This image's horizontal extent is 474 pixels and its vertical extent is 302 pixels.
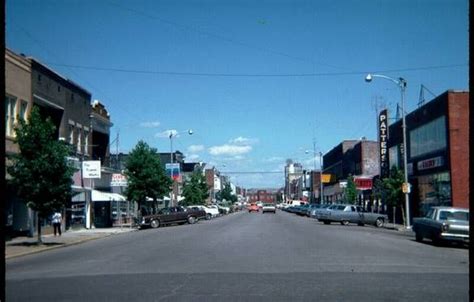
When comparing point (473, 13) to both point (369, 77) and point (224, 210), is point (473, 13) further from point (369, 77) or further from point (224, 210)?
point (224, 210)

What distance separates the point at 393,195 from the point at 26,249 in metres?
28.6

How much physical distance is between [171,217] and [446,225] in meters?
29.1

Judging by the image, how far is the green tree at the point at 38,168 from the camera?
1100 inches

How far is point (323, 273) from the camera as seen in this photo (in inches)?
579

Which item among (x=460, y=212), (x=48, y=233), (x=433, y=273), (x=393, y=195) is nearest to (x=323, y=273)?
(x=433, y=273)

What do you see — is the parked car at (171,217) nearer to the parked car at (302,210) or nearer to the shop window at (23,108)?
the shop window at (23,108)

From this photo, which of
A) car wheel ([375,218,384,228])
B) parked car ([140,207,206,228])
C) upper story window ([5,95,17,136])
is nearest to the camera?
upper story window ([5,95,17,136])

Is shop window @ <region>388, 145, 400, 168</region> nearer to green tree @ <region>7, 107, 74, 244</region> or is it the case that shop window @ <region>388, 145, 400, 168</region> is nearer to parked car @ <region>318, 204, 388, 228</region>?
parked car @ <region>318, 204, 388, 228</region>

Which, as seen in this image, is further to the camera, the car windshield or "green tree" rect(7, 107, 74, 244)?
"green tree" rect(7, 107, 74, 244)

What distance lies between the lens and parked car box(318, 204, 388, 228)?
47.7 metres

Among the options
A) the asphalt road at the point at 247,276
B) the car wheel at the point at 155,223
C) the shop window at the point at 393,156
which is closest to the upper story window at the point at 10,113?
the asphalt road at the point at 247,276

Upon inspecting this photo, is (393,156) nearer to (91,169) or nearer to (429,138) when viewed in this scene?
(429,138)

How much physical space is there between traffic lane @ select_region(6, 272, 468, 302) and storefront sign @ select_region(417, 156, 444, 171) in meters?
31.0

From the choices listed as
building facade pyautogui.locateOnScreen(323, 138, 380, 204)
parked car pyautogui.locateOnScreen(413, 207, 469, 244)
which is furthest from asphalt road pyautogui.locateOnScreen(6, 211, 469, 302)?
building facade pyautogui.locateOnScreen(323, 138, 380, 204)
